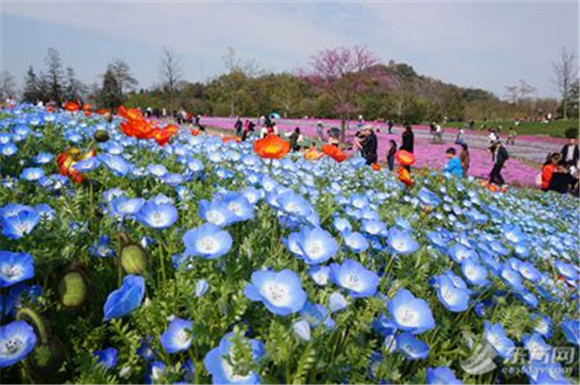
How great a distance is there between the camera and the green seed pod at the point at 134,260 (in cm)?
95

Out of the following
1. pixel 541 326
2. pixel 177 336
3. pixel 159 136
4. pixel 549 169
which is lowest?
pixel 549 169

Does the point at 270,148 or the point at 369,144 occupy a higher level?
the point at 270,148

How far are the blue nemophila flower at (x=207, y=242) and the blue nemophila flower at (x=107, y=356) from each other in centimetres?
26

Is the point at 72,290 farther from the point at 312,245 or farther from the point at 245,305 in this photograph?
Result: the point at 312,245

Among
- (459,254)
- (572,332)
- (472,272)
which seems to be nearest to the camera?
(572,332)

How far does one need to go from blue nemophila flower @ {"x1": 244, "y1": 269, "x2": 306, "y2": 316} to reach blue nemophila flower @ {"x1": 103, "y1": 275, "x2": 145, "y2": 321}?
0.22m

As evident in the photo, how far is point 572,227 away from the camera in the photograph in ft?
21.4

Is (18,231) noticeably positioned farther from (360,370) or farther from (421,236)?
(421,236)

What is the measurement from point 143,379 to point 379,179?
154 inches

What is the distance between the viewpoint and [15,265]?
2.94ft

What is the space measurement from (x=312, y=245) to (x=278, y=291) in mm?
235

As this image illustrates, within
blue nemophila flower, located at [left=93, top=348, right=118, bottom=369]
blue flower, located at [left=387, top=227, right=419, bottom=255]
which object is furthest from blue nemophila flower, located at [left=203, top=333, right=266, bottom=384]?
blue flower, located at [left=387, top=227, right=419, bottom=255]

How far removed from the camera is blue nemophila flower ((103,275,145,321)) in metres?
0.80

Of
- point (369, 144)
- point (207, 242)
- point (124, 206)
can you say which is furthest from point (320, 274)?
point (369, 144)
